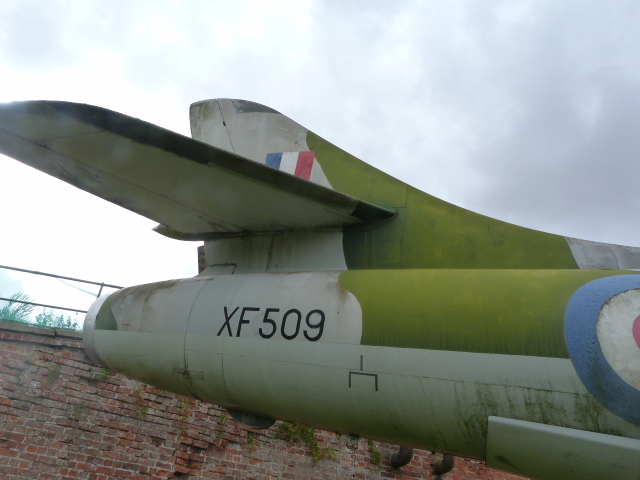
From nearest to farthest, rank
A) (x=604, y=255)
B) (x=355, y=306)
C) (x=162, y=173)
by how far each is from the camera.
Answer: (x=355, y=306) < (x=604, y=255) < (x=162, y=173)

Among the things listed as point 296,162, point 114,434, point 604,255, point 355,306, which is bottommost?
point 114,434

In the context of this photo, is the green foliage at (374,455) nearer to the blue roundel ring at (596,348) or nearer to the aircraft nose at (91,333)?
the aircraft nose at (91,333)

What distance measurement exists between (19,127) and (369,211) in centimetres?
217

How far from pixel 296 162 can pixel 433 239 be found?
1369 mm

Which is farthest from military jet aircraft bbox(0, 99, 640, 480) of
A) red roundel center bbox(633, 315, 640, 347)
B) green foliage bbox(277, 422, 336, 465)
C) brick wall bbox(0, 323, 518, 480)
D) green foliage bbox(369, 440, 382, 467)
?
green foliage bbox(369, 440, 382, 467)

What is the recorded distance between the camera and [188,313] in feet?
9.67

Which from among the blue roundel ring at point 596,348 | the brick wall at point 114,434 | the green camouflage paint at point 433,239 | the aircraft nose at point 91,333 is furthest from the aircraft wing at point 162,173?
the brick wall at point 114,434

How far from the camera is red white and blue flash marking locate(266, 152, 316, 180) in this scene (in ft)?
11.3

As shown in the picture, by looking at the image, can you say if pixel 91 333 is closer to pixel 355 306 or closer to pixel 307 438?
pixel 355 306

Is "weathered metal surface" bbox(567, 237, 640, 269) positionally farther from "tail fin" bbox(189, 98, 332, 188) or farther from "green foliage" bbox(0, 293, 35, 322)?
"green foliage" bbox(0, 293, 35, 322)

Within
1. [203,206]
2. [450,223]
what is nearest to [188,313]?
[203,206]

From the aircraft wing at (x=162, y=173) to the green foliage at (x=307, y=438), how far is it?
3.89 meters

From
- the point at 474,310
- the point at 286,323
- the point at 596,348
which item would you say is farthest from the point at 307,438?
the point at 596,348

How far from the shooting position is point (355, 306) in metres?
2.40
